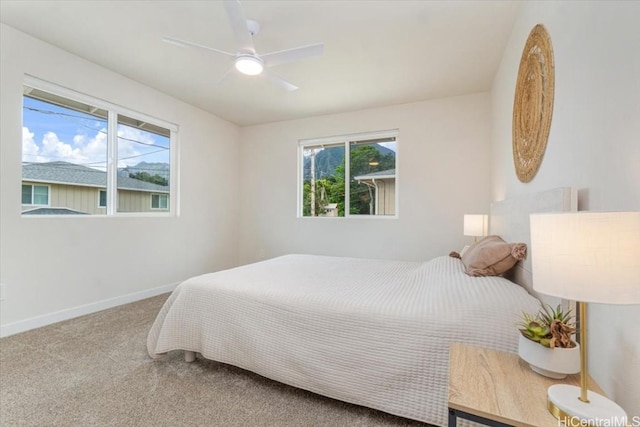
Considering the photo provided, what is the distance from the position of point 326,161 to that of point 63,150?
3.13 meters

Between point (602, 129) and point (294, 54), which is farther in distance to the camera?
point (294, 54)

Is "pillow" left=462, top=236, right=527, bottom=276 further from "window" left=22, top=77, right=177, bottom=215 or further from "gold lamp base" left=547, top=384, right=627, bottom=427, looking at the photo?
"window" left=22, top=77, right=177, bottom=215

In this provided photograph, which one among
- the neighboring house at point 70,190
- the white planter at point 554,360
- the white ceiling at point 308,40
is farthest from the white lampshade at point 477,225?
the neighboring house at point 70,190

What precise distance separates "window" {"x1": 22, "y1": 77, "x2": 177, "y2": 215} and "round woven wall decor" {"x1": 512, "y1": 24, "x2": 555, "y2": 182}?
3.88m

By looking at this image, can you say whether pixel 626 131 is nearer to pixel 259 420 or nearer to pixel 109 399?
pixel 259 420

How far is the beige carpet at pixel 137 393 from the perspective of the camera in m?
1.51

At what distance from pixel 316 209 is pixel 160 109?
98.5 inches

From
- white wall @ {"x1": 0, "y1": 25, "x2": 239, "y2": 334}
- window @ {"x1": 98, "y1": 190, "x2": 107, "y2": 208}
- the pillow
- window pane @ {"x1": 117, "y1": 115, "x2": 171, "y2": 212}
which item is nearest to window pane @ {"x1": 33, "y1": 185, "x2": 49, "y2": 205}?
white wall @ {"x1": 0, "y1": 25, "x2": 239, "y2": 334}

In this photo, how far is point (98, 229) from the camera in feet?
10.2

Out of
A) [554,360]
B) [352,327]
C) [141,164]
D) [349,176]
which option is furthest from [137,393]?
[349,176]

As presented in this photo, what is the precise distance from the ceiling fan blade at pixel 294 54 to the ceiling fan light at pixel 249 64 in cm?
6

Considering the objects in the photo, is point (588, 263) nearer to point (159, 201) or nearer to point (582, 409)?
point (582, 409)

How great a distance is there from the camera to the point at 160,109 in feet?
12.2
